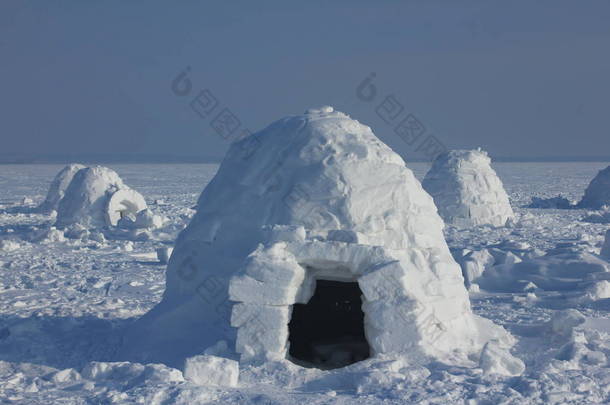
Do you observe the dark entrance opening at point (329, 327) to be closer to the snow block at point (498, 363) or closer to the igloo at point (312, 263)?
the igloo at point (312, 263)

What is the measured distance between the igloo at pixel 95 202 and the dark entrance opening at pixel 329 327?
1265 cm

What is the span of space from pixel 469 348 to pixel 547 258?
666 cm

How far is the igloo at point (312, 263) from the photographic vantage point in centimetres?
571

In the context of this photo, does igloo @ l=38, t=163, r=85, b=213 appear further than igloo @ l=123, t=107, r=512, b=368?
Yes

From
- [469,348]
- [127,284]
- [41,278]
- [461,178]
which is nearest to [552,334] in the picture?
[469,348]

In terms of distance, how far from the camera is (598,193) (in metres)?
25.2

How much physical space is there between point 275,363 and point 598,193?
897 inches

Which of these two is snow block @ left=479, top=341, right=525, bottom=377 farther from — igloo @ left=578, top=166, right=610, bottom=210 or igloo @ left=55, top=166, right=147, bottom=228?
igloo @ left=578, top=166, right=610, bottom=210

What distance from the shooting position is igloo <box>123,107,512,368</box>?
5711 millimetres

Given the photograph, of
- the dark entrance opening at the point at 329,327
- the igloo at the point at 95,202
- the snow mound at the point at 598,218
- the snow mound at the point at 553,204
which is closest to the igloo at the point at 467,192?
the snow mound at the point at 598,218

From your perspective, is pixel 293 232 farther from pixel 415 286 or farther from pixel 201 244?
pixel 201 244

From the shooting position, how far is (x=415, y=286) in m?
5.89

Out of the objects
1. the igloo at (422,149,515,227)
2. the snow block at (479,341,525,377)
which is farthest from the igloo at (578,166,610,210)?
the snow block at (479,341,525,377)

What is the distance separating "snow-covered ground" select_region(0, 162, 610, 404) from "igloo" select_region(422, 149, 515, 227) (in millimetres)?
1900
